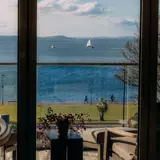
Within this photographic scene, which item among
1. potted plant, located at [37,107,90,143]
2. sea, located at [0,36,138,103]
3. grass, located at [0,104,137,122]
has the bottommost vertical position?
potted plant, located at [37,107,90,143]

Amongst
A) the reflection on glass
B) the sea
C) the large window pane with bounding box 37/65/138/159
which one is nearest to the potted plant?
the large window pane with bounding box 37/65/138/159

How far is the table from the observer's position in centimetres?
329

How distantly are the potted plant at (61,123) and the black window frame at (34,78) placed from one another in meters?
0.10

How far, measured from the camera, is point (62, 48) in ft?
10.6

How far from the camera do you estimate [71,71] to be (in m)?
3.28

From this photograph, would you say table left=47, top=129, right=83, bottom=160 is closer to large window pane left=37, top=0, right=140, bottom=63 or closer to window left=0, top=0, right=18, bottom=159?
window left=0, top=0, right=18, bottom=159

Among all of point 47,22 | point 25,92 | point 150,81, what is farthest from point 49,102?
point 150,81

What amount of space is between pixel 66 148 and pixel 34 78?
75 cm

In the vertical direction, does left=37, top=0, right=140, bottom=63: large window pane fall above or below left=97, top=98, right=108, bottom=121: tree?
above

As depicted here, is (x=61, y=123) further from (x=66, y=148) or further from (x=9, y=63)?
(x=9, y=63)

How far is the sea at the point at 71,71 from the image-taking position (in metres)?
3.15

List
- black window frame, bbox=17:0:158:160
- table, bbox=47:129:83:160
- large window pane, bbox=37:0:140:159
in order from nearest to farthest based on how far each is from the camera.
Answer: black window frame, bbox=17:0:158:160
large window pane, bbox=37:0:140:159
table, bbox=47:129:83:160

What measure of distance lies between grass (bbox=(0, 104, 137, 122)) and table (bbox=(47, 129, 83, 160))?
248mm

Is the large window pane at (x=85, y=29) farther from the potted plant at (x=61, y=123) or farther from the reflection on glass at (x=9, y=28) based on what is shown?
the potted plant at (x=61, y=123)
